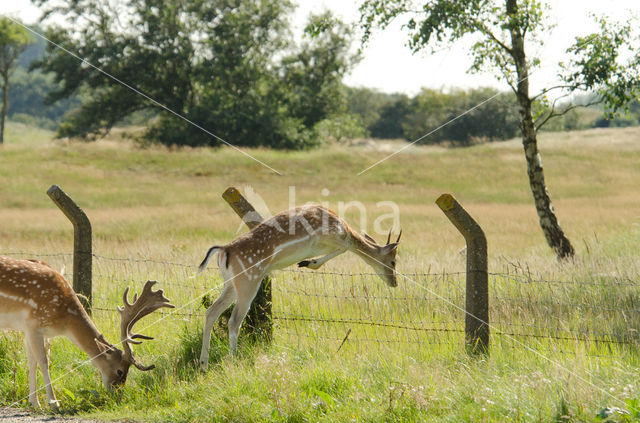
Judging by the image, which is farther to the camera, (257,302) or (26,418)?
(257,302)

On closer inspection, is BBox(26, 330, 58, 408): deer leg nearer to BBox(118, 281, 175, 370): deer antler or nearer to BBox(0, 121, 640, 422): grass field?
BBox(0, 121, 640, 422): grass field

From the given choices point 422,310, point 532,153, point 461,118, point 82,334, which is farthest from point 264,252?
point 461,118

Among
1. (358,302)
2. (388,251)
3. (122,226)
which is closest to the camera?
(388,251)

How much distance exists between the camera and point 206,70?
4934cm

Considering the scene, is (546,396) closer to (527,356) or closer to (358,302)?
(527,356)

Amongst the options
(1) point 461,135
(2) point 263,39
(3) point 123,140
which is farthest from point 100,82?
(1) point 461,135

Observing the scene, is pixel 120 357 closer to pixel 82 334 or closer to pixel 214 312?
pixel 82 334

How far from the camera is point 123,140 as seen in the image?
52906mm

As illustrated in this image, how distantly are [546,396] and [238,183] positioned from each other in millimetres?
31219

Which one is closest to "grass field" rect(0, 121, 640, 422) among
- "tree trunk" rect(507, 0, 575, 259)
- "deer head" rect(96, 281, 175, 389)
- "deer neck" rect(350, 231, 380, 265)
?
"deer head" rect(96, 281, 175, 389)

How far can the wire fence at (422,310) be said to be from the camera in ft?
22.8

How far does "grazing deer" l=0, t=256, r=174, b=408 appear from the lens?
6102mm

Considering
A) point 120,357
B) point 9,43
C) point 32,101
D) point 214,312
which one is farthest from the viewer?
point 32,101

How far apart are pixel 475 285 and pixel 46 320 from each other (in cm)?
408
